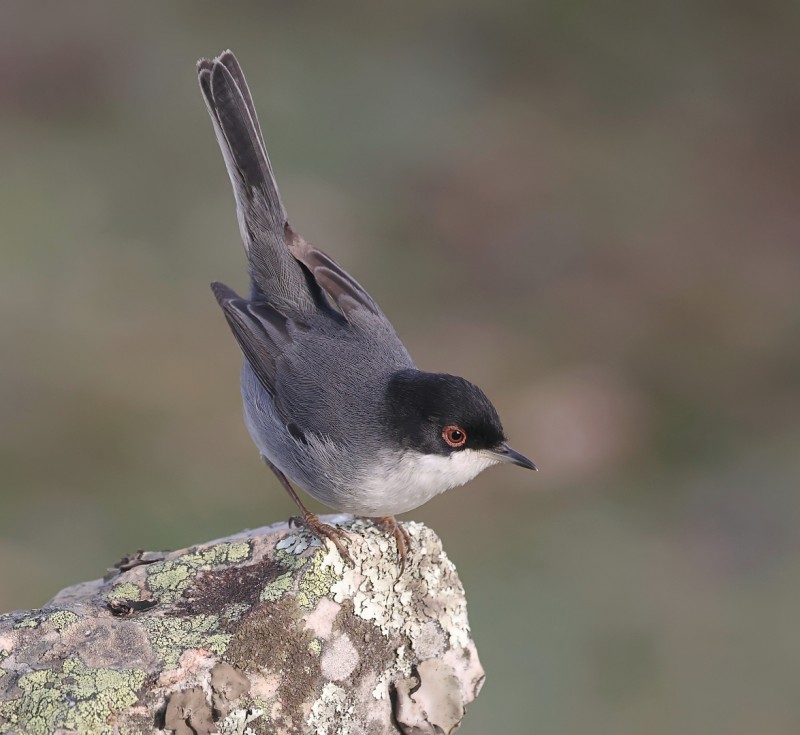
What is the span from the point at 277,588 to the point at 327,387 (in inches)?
43.2

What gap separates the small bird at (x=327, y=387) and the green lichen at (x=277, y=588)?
0.78 ft

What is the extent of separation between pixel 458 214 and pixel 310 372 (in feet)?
21.9

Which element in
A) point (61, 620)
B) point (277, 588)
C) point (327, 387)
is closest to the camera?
point (61, 620)

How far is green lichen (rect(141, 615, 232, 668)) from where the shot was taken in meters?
3.00

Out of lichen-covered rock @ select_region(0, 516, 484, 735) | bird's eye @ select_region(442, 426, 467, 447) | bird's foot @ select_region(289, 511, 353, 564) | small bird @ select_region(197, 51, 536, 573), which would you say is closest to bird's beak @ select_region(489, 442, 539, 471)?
small bird @ select_region(197, 51, 536, 573)

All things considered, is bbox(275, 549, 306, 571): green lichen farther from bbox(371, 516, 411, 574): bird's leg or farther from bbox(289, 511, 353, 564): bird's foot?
bbox(371, 516, 411, 574): bird's leg

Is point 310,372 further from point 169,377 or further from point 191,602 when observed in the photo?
point 169,377

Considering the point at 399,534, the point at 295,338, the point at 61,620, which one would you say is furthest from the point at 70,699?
the point at 295,338

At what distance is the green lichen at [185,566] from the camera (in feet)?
11.1

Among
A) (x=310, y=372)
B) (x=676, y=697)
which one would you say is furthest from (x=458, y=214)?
(x=310, y=372)

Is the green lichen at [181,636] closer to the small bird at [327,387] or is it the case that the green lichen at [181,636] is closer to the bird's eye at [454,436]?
the small bird at [327,387]

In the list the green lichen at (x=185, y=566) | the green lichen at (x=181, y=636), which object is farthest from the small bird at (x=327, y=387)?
the green lichen at (x=181, y=636)

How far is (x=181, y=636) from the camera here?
3.06 metres

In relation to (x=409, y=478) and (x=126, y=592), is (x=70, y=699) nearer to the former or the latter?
(x=126, y=592)
